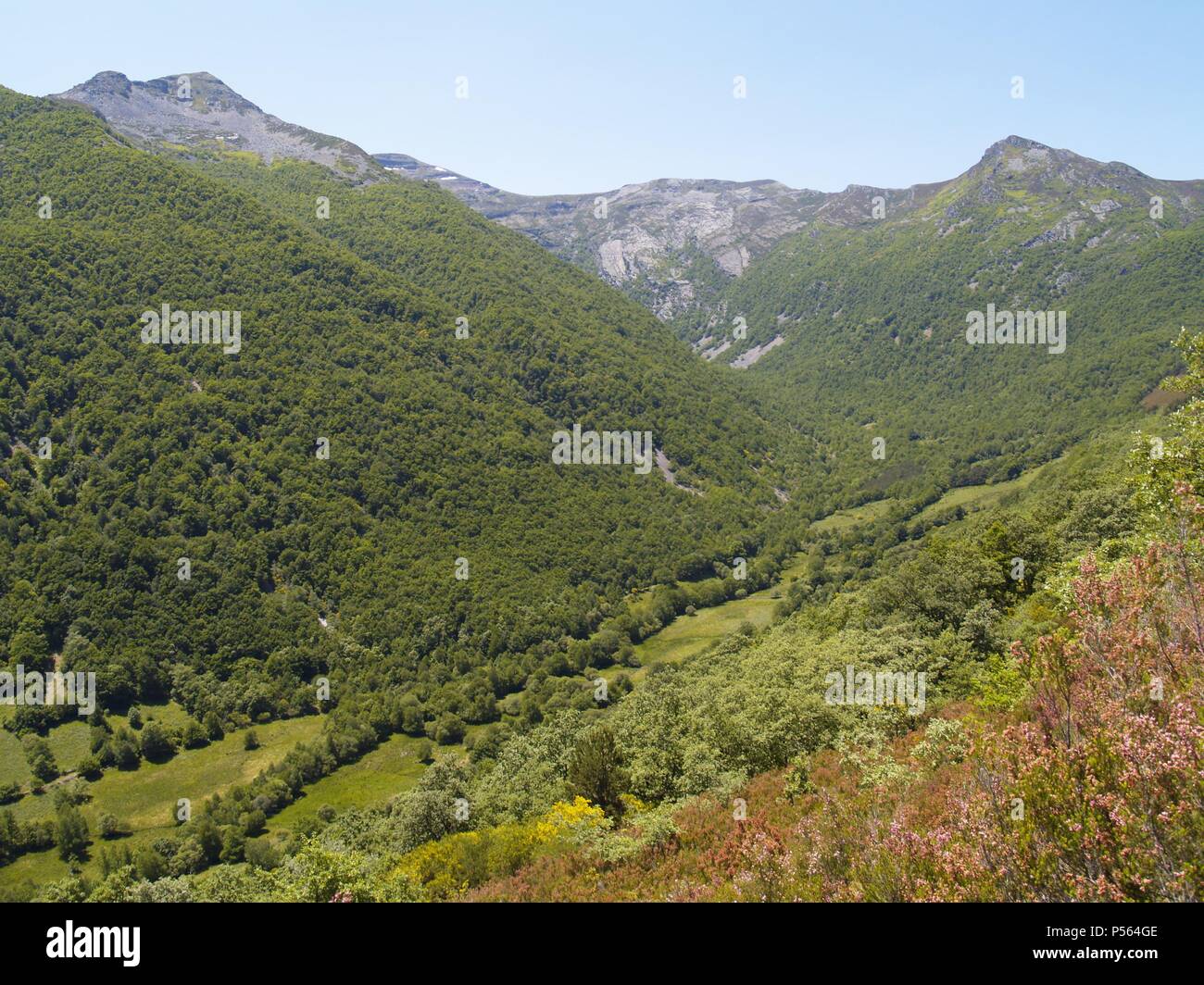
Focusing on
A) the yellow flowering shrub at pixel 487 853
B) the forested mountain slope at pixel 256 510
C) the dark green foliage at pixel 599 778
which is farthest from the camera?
the forested mountain slope at pixel 256 510

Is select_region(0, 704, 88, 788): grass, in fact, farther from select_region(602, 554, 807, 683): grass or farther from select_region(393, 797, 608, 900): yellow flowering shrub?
select_region(393, 797, 608, 900): yellow flowering shrub

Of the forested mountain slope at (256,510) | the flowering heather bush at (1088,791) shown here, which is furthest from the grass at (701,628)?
the flowering heather bush at (1088,791)

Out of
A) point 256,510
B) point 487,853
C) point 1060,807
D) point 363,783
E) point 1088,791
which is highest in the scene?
point 1088,791

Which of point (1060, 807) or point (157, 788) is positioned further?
point (157, 788)

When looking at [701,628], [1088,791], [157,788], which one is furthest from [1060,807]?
[701,628]

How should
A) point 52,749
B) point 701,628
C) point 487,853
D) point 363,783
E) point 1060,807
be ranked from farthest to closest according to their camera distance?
point 701,628 < point 52,749 < point 363,783 < point 487,853 < point 1060,807

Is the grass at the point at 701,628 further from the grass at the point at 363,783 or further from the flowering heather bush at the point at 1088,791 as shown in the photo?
the flowering heather bush at the point at 1088,791

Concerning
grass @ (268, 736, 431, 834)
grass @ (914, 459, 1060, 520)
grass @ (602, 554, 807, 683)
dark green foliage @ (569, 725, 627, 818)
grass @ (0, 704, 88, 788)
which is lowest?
grass @ (268, 736, 431, 834)

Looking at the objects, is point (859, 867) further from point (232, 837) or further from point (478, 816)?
point (232, 837)

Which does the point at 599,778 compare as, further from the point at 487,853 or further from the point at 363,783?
the point at 363,783

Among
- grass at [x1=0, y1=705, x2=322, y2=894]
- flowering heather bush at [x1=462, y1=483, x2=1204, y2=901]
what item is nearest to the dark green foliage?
flowering heather bush at [x1=462, y1=483, x2=1204, y2=901]
